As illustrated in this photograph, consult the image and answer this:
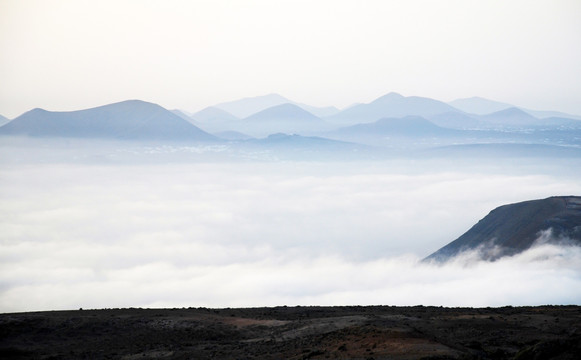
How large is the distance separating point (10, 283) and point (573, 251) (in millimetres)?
127359

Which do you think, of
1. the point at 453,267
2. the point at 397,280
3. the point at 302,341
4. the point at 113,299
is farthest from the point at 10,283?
the point at 302,341

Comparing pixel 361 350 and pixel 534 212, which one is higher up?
pixel 534 212

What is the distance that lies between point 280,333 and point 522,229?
75.9 metres

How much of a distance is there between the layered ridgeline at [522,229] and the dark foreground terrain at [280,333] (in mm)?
56918

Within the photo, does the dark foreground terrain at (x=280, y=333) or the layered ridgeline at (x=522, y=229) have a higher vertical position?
the layered ridgeline at (x=522, y=229)

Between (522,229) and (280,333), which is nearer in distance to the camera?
(280,333)

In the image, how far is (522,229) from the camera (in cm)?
9212

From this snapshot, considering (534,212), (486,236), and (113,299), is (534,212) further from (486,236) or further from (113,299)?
(113,299)

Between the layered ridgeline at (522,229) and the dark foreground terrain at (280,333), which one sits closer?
the dark foreground terrain at (280,333)

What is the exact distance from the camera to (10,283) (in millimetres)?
142375

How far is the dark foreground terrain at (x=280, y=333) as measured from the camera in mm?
22203

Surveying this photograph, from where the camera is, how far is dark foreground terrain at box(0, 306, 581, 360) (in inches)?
874

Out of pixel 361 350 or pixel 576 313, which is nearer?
pixel 361 350

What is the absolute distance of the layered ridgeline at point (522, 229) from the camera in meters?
85.0
